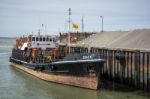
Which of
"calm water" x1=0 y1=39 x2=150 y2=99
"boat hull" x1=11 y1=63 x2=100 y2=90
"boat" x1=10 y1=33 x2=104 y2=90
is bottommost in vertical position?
"calm water" x1=0 y1=39 x2=150 y2=99

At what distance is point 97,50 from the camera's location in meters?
28.7

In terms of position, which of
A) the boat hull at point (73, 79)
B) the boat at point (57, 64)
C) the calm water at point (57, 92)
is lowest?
the calm water at point (57, 92)

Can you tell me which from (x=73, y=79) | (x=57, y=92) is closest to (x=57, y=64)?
(x=73, y=79)

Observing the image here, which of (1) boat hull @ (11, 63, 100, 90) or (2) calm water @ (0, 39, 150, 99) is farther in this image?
(1) boat hull @ (11, 63, 100, 90)

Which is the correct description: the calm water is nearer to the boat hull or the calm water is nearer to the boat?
the boat hull

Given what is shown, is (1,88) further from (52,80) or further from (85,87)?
(85,87)

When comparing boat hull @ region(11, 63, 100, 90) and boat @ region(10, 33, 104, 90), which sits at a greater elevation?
boat @ region(10, 33, 104, 90)

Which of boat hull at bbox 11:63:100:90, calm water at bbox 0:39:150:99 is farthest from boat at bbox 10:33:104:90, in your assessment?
calm water at bbox 0:39:150:99

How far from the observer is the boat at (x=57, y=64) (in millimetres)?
23281

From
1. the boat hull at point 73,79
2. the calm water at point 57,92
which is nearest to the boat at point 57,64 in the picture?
the boat hull at point 73,79

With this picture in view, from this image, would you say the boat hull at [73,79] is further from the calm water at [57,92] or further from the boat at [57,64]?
the calm water at [57,92]

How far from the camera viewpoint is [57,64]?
25.5 m

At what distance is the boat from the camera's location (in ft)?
76.4

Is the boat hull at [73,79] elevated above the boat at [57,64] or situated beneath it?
situated beneath
